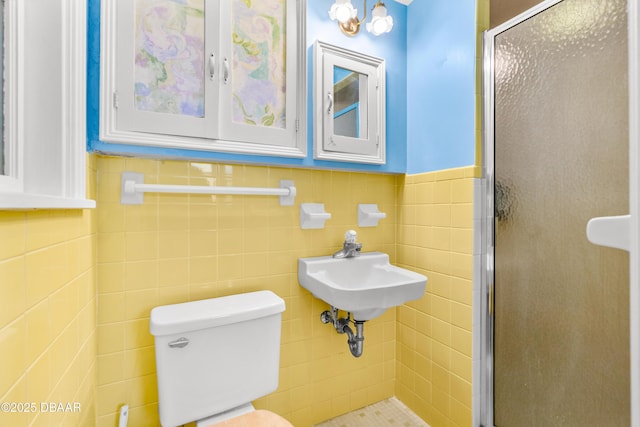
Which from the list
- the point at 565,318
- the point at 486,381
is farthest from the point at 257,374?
the point at 565,318

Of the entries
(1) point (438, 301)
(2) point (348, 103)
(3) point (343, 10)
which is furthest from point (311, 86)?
(1) point (438, 301)

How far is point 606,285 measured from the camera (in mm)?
955

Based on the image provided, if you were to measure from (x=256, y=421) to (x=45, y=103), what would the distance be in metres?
1.11

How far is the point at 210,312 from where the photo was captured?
1.08 meters

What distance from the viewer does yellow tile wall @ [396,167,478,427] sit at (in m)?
1.33

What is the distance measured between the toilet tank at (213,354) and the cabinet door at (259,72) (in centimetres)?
69

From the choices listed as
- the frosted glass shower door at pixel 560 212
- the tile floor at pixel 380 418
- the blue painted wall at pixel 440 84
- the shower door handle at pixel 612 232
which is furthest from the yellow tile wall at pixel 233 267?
the shower door handle at pixel 612 232

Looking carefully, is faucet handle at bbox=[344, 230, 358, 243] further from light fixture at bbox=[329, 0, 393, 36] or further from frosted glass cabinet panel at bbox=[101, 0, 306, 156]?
light fixture at bbox=[329, 0, 393, 36]

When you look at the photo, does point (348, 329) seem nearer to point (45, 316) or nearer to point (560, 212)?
point (560, 212)

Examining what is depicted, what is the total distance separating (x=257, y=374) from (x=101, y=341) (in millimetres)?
589

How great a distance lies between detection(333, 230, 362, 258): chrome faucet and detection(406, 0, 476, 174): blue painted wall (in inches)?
19.2

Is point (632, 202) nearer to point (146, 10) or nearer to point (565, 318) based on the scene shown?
Result: point (565, 318)

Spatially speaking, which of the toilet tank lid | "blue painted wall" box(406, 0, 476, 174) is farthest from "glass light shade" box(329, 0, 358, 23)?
the toilet tank lid

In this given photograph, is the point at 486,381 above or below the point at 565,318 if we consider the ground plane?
below
